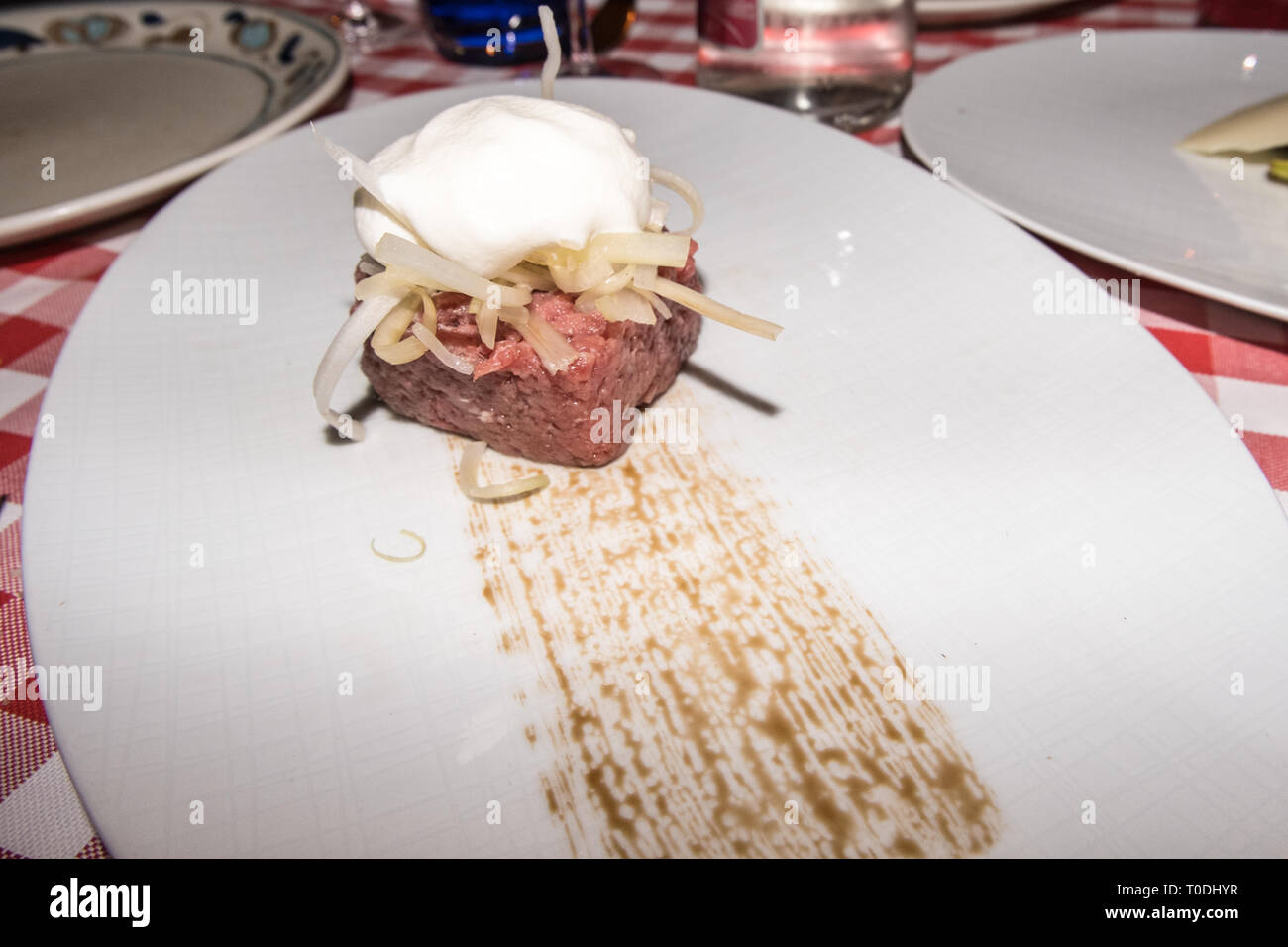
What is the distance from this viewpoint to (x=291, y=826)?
111 centimetres

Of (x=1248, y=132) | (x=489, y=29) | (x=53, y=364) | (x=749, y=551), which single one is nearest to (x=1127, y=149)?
(x=1248, y=132)

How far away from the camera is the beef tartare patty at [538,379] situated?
159cm

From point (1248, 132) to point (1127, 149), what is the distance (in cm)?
28

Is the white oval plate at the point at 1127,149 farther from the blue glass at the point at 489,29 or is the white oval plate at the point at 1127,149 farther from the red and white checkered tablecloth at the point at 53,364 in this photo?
the blue glass at the point at 489,29

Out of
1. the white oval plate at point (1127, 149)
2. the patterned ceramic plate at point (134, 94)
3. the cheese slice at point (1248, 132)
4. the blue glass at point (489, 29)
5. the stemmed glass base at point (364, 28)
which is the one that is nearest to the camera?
the white oval plate at point (1127, 149)

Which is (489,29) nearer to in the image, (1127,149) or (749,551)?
(1127,149)

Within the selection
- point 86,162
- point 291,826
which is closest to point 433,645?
point 291,826

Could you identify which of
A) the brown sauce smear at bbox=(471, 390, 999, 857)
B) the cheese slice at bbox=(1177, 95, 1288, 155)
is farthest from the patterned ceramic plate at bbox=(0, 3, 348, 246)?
the cheese slice at bbox=(1177, 95, 1288, 155)

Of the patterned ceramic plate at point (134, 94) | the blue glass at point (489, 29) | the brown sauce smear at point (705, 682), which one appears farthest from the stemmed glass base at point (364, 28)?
the brown sauce smear at point (705, 682)

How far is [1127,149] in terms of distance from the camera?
2371 mm

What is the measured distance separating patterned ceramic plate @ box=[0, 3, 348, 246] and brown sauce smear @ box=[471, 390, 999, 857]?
4.71 ft

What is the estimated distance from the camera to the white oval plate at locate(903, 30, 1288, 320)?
1900 millimetres

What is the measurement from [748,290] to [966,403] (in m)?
0.60

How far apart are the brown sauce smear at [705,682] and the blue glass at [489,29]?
230cm
